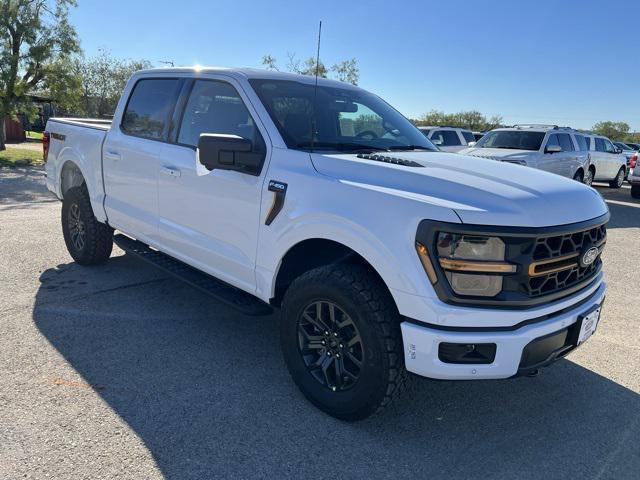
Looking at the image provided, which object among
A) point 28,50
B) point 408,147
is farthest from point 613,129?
point 408,147

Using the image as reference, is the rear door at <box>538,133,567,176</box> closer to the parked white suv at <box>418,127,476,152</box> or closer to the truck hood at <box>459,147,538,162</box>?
the truck hood at <box>459,147,538,162</box>

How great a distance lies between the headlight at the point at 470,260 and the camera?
2400 mm

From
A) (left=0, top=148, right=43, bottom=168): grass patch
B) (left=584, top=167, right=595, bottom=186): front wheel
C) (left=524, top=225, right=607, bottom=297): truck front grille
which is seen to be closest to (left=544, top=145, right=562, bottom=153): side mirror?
(left=584, top=167, right=595, bottom=186): front wheel

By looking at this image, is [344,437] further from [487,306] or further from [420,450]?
[487,306]

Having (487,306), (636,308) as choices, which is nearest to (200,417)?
(487,306)

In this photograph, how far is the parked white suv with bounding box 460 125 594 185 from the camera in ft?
39.7

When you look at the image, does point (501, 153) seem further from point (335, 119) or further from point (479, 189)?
point (479, 189)

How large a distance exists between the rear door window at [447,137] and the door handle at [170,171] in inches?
488

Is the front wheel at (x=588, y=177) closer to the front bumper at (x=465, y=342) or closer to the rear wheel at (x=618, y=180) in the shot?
the rear wheel at (x=618, y=180)

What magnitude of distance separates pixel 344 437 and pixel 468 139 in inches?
633

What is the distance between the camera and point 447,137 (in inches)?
627

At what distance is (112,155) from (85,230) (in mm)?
1028

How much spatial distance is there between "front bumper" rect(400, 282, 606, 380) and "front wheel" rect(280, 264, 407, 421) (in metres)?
0.13

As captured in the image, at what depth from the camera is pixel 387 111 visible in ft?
13.9
